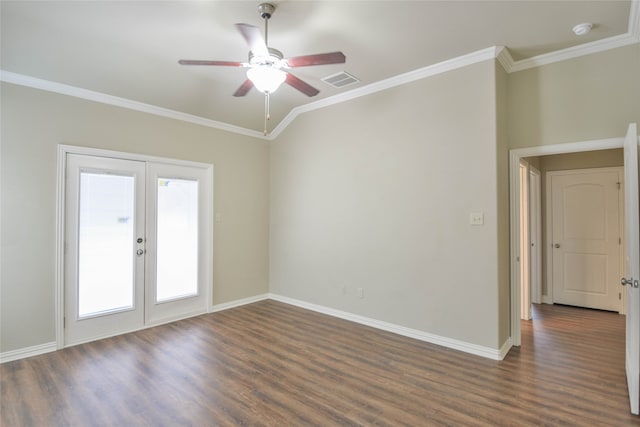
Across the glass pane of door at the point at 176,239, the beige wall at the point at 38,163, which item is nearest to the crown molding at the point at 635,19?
the beige wall at the point at 38,163

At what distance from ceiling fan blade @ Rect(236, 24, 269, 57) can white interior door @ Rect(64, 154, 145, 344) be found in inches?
106

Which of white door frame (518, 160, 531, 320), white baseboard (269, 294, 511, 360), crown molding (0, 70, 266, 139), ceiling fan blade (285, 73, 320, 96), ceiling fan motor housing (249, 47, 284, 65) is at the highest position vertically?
crown molding (0, 70, 266, 139)

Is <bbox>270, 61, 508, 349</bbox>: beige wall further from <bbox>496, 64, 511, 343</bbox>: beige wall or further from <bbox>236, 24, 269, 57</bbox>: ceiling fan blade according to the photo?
<bbox>236, 24, 269, 57</bbox>: ceiling fan blade

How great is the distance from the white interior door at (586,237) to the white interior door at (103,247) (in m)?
6.21

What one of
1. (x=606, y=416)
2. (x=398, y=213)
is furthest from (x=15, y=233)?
(x=606, y=416)

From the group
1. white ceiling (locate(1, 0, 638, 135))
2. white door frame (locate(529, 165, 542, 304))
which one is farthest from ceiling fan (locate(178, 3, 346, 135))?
white door frame (locate(529, 165, 542, 304))

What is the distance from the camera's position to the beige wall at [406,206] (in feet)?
10.9

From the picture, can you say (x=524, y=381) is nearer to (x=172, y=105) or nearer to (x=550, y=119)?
(x=550, y=119)

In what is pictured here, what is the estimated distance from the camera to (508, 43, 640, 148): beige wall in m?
2.96

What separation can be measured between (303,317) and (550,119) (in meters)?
3.81

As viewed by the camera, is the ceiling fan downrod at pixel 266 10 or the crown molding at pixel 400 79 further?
the crown molding at pixel 400 79

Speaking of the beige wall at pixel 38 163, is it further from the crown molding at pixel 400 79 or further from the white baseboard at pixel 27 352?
the crown molding at pixel 400 79

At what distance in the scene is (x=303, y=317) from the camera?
4590 millimetres

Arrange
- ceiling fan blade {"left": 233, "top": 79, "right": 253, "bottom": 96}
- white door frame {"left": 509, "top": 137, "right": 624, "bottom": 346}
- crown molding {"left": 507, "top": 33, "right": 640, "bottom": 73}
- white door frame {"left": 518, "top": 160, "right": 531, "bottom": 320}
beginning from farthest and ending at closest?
1. white door frame {"left": 518, "top": 160, "right": 531, "bottom": 320}
2. white door frame {"left": 509, "top": 137, "right": 624, "bottom": 346}
3. crown molding {"left": 507, "top": 33, "right": 640, "bottom": 73}
4. ceiling fan blade {"left": 233, "top": 79, "right": 253, "bottom": 96}
